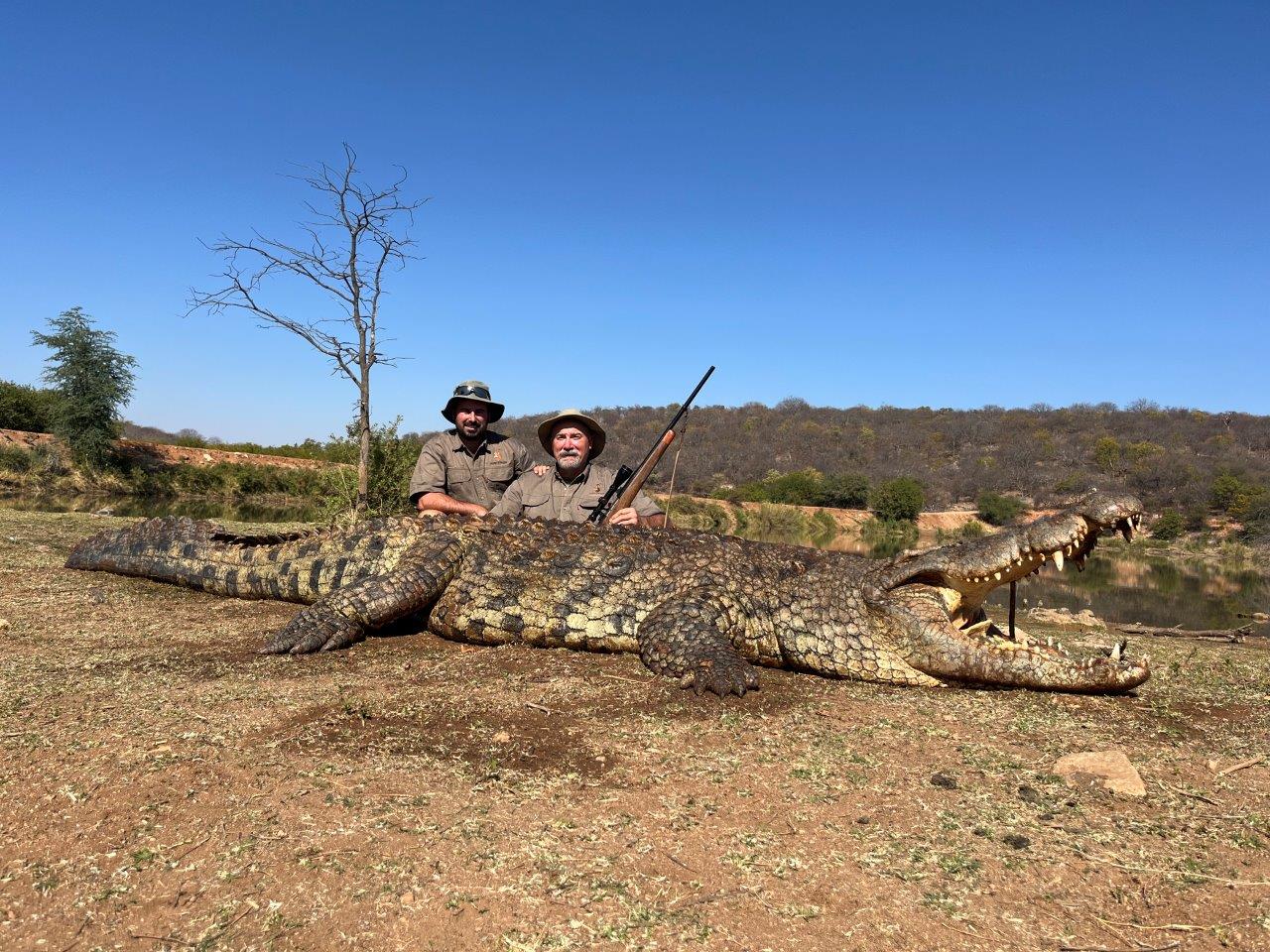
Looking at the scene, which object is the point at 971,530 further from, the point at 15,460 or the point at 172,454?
the point at 15,460

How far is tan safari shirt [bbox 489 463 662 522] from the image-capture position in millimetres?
7551

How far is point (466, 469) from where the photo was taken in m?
8.20

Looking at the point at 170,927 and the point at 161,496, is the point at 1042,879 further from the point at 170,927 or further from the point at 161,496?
the point at 161,496

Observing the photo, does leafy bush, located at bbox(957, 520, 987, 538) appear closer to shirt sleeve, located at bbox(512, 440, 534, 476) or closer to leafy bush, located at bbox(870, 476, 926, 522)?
leafy bush, located at bbox(870, 476, 926, 522)

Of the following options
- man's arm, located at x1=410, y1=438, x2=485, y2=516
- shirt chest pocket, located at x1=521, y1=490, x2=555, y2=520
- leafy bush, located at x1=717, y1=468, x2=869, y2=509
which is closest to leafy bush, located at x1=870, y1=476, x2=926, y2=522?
leafy bush, located at x1=717, y1=468, x2=869, y2=509

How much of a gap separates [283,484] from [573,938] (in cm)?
3271

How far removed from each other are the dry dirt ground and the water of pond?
8.42m

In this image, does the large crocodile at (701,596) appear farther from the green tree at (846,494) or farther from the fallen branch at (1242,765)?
the green tree at (846,494)

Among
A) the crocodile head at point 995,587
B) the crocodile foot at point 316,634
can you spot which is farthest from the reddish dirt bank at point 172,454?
the crocodile head at point 995,587

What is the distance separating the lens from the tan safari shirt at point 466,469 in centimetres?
793

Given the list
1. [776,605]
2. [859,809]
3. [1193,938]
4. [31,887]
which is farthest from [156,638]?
[1193,938]

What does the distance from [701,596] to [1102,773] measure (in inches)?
93.3

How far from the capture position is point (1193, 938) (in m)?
1.95

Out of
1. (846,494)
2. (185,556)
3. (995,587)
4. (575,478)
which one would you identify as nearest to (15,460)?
(185,556)
